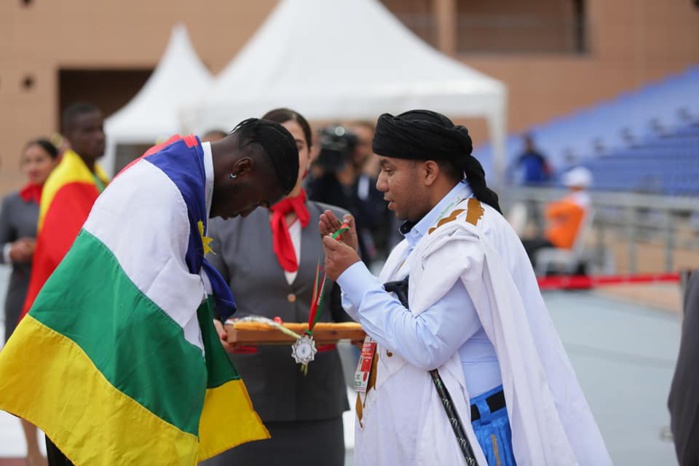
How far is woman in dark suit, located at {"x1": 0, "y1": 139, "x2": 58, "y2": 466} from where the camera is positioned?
5719 mm

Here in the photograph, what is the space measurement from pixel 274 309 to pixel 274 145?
3.80 ft

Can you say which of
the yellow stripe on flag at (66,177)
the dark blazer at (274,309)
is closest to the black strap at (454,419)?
the dark blazer at (274,309)

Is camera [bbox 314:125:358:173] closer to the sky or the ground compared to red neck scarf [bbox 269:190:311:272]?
closer to the sky

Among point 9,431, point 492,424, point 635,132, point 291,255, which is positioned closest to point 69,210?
point 291,255

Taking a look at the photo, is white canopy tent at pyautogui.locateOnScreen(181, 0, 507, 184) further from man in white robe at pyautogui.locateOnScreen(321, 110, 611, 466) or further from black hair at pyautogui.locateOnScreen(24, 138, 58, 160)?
man in white robe at pyautogui.locateOnScreen(321, 110, 611, 466)

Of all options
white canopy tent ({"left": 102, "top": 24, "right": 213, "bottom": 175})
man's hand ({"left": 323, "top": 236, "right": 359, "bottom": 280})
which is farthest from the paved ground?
white canopy tent ({"left": 102, "top": 24, "right": 213, "bottom": 175})

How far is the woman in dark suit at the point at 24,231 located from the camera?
5719 millimetres

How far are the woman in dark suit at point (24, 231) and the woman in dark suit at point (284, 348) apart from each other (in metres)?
1.93

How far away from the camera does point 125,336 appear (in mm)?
2666

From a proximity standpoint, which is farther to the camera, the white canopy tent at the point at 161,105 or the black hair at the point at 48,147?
the white canopy tent at the point at 161,105

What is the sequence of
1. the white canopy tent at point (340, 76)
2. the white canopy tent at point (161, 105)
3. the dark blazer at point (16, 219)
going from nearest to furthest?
the dark blazer at point (16, 219), the white canopy tent at point (340, 76), the white canopy tent at point (161, 105)

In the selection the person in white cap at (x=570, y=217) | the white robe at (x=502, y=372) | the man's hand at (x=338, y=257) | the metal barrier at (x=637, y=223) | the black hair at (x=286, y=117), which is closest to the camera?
the white robe at (x=502, y=372)

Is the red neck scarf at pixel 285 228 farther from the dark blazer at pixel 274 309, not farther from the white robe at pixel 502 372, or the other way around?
the white robe at pixel 502 372

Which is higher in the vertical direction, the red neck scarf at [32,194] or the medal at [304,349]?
the red neck scarf at [32,194]
